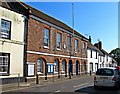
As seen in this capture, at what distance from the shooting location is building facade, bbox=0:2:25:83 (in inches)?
837

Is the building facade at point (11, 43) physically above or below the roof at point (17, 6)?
below

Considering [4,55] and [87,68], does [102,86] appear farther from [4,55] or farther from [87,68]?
[87,68]

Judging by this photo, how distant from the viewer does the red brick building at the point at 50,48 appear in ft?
83.6

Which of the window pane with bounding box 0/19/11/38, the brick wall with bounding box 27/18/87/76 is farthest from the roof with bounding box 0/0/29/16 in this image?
the window pane with bounding box 0/19/11/38

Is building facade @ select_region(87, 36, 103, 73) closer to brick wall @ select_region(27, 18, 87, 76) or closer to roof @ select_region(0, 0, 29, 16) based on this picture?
brick wall @ select_region(27, 18, 87, 76)

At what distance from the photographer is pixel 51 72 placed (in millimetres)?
29766

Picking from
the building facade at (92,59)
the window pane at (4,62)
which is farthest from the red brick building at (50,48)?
the building facade at (92,59)

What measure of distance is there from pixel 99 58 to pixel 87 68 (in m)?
13.6

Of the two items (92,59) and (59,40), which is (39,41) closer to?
(59,40)

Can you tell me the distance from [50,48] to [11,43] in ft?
28.1

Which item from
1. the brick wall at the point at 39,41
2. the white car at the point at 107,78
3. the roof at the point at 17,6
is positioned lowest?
the white car at the point at 107,78

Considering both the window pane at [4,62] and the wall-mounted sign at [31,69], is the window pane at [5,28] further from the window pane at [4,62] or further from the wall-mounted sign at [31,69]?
the wall-mounted sign at [31,69]

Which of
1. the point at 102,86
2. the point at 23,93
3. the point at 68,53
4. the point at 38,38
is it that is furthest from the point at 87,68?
the point at 23,93

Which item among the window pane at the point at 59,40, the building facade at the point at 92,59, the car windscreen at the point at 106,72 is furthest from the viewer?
the building facade at the point at 92,59
